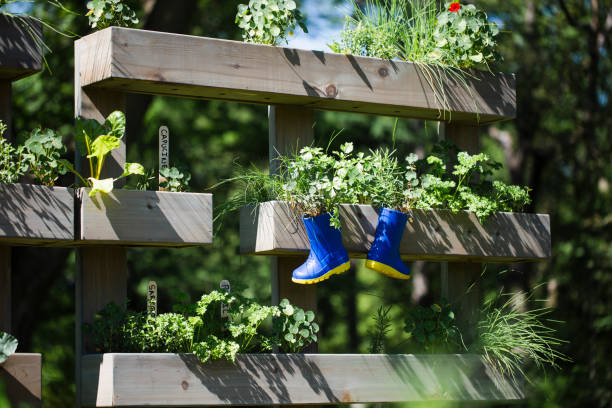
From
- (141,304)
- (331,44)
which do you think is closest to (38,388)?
(331,44)

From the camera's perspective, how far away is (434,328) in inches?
141

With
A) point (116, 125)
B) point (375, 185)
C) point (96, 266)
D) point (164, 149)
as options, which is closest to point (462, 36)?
point (375, 185)

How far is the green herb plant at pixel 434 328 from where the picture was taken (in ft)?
11.7

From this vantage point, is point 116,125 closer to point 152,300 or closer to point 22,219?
point 22,219

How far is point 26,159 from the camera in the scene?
9.55 ft

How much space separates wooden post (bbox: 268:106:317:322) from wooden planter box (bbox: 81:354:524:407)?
286 mm

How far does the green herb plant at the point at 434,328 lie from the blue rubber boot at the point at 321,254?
55cm

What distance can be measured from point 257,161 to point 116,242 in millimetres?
5749

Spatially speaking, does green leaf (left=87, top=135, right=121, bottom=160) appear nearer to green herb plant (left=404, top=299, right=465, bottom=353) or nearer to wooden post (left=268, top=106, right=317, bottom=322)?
wooden post (left=268, top=106, right=317, bottom=322)

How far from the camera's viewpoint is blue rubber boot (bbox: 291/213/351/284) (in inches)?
124

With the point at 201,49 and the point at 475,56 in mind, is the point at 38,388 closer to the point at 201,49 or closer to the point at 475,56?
the point at 201,49

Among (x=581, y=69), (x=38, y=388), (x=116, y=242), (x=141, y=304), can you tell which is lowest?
(x=141, y=304)

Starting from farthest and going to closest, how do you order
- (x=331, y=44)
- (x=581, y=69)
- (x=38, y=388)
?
(x=581, y=69) < (x=331, y=44) < (x=38, y=388)

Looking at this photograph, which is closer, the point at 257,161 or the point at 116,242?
the point at 116,242
